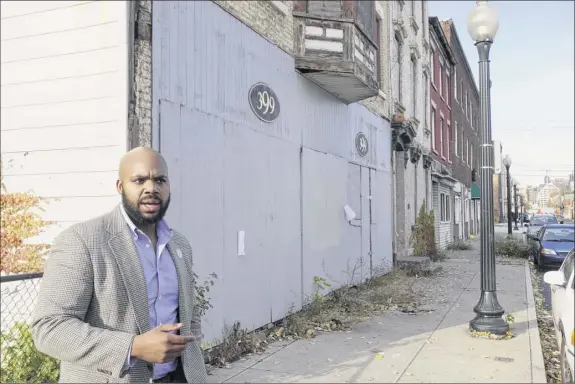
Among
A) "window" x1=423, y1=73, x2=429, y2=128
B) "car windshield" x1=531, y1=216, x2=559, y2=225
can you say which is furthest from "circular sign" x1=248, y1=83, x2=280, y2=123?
"car windshield" x1=531, y1=216, x2=559, y2=225

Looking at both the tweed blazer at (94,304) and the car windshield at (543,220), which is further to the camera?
the car windshield at (543,220)

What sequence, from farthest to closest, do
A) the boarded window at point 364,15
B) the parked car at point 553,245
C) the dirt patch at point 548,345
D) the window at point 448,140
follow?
1. the window at point 448,140
2. the parked car at point 553,245
3. the boarded window at point 364,15
4. the dirt patch at point 548,345

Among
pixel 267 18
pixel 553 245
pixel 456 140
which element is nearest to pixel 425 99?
pixel 553 245

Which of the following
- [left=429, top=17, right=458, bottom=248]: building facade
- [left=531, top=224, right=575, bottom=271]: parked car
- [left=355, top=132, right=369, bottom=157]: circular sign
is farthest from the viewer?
[left=429, top=17, right=458, bottom=248]: building facade

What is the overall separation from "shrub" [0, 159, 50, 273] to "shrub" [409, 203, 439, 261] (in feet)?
41.4

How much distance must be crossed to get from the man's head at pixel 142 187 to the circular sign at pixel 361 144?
9.25 metres

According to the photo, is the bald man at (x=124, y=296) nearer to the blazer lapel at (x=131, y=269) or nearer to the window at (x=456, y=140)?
the blazer lapel at (x=131, y=269)

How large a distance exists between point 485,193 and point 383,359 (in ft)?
8.77

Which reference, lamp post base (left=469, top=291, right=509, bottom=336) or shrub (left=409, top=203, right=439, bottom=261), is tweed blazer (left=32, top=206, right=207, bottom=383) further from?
shrub (left=409, top=203, right=439, bottom=261)

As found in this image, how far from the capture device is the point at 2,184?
208 inches

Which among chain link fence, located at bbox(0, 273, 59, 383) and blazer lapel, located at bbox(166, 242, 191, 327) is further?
chain link fence, located at bbox(0, 273, 59, 383)

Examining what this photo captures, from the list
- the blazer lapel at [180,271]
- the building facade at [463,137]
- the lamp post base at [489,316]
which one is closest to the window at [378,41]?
the lamp post base at [489,316]

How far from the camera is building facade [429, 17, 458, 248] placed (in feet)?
68.0

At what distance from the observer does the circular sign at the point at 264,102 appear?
721 centimetres
